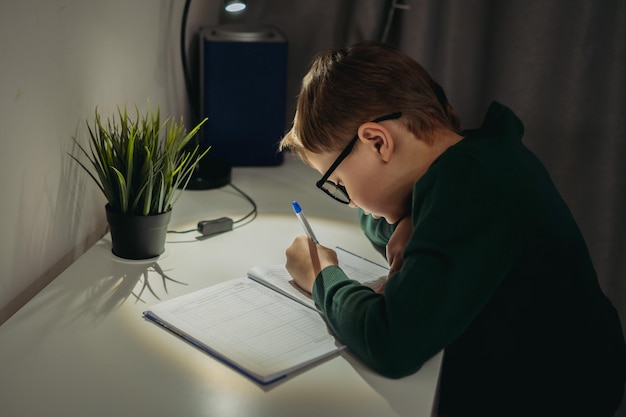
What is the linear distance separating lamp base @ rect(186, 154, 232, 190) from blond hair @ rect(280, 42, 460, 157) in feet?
1.88

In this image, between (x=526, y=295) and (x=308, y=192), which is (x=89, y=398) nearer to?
(x=526, y=295)

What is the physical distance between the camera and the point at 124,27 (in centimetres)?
140

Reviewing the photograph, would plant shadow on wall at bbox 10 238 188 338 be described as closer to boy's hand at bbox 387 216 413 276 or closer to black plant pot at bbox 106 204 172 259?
black plant pot at bbox 106 204 172 259

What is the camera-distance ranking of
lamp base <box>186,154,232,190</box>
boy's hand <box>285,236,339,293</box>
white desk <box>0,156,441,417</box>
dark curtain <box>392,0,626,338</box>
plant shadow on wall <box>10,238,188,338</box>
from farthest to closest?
dark curtain <box>392,0,626,338</box>, lamp base <box>186,154,232,190</box>, boy's hand <box>285,236,339,293</box>, plant shadow on wall <box>10,238,188,338</box>, white desk <box>0,156,441,417</box>

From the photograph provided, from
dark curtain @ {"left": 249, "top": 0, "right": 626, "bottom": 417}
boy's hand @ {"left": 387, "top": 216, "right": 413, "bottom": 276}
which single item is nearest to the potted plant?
boy's hand @ {"left": 387, "top": 216, "right": 413, "bottom": 276}

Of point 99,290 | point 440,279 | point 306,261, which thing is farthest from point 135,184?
point 440,279

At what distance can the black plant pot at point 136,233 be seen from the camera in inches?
47.1

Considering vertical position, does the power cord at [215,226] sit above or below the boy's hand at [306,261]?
below

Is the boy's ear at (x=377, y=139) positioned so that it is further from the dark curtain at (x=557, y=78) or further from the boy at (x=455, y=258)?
the dark curtain at (x=557, y=78)

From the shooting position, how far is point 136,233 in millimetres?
1204

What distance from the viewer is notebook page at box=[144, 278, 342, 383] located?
36.1 inches

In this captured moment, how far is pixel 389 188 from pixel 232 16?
3.86 feet

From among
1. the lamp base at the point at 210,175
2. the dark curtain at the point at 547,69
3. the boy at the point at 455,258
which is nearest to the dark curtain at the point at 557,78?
the dark curtain at the point at 547,69

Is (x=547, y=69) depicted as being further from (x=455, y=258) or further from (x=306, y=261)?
(x=455, y=258)
